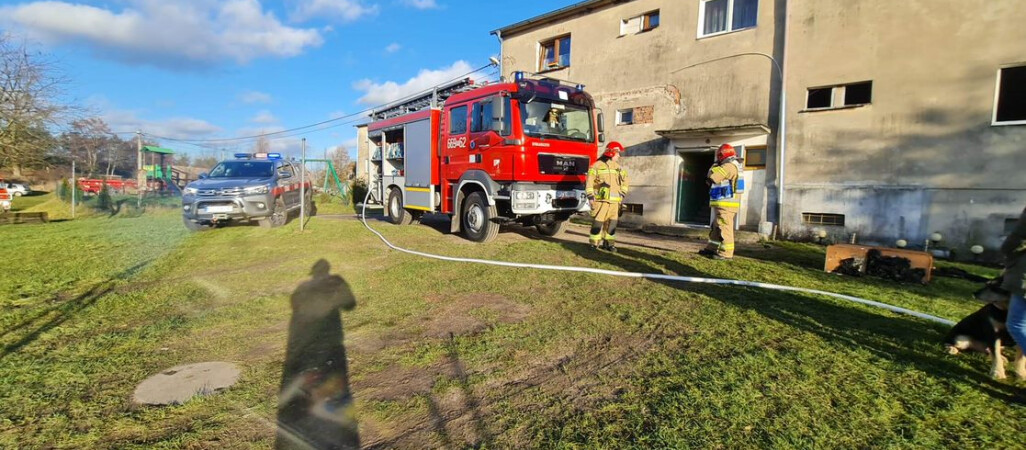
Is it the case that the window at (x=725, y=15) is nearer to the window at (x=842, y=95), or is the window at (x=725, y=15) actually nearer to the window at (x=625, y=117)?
the window at (x=842, y=95)

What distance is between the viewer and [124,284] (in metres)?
5.56

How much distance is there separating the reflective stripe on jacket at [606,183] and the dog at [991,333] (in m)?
4.70

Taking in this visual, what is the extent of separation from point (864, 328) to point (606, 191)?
13.7ft

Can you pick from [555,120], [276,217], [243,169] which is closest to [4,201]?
[243,169]

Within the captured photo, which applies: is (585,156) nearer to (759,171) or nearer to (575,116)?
(575,116)

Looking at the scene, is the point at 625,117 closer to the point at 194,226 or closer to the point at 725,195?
the point at 725,195

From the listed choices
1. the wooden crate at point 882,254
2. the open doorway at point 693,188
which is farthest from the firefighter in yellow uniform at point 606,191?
the open doorway at point 693,188

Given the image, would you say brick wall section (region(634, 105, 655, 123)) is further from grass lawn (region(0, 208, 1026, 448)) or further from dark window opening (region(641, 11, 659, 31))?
grass lawn (region(0, 208, 1026, 448))

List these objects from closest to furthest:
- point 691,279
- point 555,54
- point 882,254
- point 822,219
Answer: point 691,279 → point 882,254 → point 822,219 → point 555,54

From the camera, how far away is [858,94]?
31.9 ft

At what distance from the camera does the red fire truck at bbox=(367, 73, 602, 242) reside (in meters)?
7.64

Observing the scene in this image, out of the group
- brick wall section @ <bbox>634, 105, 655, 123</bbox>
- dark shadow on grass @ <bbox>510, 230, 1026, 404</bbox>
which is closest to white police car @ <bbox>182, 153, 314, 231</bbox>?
dark shadow on grass @ <bbox>510, 230, 1026, 404</bbox>

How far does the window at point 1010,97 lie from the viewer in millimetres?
8047

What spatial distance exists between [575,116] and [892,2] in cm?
686
